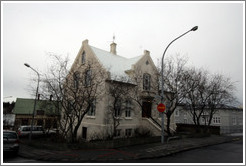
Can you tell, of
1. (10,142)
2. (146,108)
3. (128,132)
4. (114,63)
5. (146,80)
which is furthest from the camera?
(114,63)

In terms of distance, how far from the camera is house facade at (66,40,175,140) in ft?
57.6

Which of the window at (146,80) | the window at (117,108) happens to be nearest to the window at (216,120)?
the window at (146,80)

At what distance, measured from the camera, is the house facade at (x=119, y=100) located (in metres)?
17.6

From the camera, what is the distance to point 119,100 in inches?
687

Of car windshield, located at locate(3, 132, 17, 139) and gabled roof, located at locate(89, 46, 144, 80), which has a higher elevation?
gabled roof, located at locate(89, 46, 144, 80)

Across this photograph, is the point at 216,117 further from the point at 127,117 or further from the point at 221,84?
the point at 127,117

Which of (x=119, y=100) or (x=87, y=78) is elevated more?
(x=87, y=78)

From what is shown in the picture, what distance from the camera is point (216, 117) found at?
3556 centimetres

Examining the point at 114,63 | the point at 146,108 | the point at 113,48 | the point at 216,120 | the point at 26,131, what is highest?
the point at 113,48

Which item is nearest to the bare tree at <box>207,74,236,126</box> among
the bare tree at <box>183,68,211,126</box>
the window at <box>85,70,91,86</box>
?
the bare tree at <box>183,68,211,126</box>

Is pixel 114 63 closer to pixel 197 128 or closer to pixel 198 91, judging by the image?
pixel 198 91

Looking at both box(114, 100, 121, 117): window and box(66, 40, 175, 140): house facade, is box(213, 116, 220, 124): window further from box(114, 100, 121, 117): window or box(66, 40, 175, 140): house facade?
box(114, 100, 121, 117): window

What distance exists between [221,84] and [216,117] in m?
17.8

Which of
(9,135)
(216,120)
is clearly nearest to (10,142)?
(9,135)
